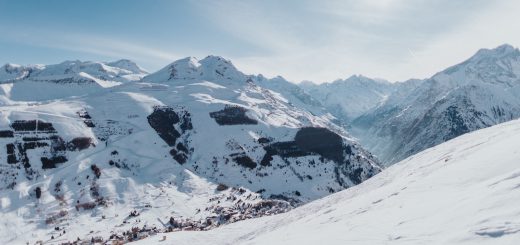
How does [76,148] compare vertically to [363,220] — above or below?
below

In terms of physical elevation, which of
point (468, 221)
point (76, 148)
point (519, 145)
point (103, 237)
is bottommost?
point (103, 237)

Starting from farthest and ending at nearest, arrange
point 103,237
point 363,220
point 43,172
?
point 43,172
point 103,237
point 363,220

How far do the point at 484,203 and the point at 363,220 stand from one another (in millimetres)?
7030

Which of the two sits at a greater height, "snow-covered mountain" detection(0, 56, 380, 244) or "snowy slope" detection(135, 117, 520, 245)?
"snowy slope" detection(135, 117, 520, 245)

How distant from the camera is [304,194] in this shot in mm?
181875

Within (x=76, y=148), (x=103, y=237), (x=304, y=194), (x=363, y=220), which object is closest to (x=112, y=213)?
(x=103, y=237)

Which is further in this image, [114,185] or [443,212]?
[114,185]

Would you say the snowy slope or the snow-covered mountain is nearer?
the snowy slope

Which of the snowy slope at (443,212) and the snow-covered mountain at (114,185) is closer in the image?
the snowy slope at (443,212)

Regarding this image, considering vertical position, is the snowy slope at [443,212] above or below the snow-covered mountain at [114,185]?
above

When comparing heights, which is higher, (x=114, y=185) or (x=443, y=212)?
(x=443, y=212)

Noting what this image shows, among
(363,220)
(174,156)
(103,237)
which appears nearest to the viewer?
(363,220)

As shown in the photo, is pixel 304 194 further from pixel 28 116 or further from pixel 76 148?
pixel 28 116

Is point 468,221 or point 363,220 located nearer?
point 468,221
